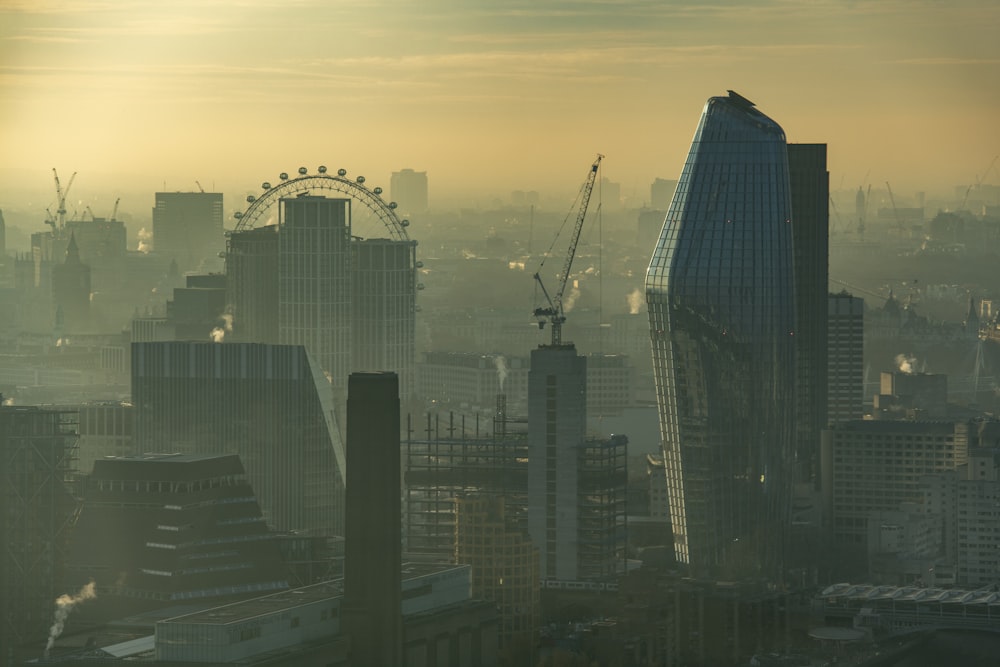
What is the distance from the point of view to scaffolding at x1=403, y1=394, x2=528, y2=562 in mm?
56562

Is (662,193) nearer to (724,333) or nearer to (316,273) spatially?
(724,333)

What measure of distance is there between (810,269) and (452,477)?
15.3 meters

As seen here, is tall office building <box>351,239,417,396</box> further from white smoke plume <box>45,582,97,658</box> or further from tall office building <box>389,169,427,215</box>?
white smoke plume <box>45,582,97,658</box>

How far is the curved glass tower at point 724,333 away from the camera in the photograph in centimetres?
5959

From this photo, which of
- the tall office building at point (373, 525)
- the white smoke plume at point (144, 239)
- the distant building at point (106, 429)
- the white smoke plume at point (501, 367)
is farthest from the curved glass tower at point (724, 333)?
the white smoke plume at point (144, 239)

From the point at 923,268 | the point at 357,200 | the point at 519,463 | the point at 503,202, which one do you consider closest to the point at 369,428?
the point at 519,463

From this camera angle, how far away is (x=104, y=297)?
86.7 m

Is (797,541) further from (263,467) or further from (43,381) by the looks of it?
(43,381)

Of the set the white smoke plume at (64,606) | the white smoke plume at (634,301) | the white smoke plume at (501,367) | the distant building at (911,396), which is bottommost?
the white smoke plume at (64,606)

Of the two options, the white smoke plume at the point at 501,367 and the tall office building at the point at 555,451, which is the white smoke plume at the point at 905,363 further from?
the tall office building at the point at 555,451

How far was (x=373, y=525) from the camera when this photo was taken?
41.3 meters

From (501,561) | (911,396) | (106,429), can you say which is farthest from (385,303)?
(501,561)

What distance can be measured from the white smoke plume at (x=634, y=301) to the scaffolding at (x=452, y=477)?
6.40 metres

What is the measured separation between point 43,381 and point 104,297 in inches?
600
